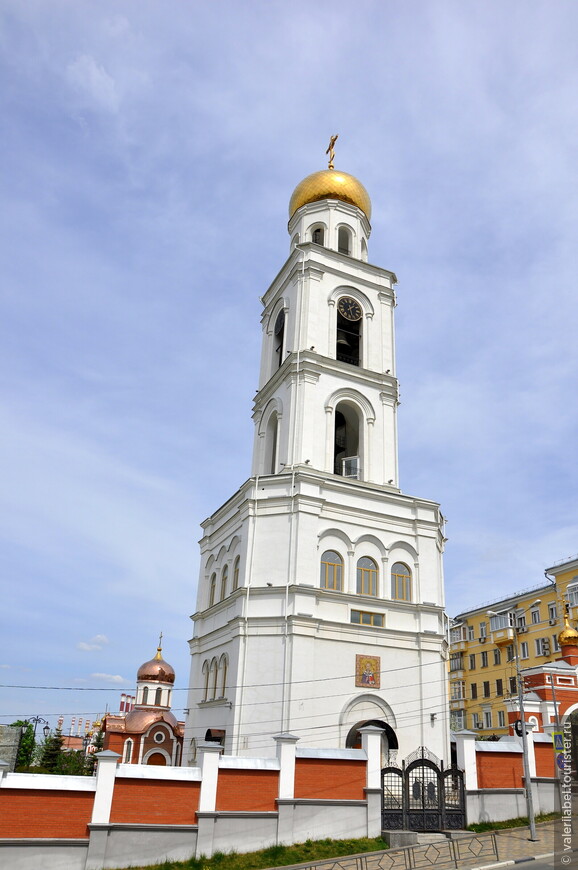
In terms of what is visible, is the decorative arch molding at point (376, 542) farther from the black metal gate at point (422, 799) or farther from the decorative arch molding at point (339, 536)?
the black metal gate at point (422, 799)

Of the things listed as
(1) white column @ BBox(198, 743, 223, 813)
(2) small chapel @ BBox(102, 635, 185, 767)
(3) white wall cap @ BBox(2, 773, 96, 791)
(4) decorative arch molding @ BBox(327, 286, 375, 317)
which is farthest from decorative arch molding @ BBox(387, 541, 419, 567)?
(2) small chapel @ BBox(102, 635, 185, 767)

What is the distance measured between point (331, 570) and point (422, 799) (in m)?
9.02

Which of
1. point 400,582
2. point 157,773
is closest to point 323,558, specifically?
point 400,582

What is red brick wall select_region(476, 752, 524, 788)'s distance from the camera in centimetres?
2088

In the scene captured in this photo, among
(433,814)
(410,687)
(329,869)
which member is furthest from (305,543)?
(329,869)

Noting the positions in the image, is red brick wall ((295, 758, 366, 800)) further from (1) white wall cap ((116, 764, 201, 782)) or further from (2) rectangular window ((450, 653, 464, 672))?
(2) rectangular window ((450, 653, 464, 672))

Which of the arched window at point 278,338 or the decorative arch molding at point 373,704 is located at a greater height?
the arched window at point 278,338

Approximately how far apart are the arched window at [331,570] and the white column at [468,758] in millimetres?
7156

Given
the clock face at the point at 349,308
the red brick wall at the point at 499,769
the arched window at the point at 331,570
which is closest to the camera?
the red brick wall at the point at 499,769

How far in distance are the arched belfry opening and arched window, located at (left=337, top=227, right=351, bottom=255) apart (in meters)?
8.98

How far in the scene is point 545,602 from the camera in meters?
47.1

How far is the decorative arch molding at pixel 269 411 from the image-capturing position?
31.5 metres

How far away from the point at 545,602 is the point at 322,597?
2749cm

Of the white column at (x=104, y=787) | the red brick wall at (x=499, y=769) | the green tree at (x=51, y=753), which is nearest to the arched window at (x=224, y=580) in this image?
the red brick wall at (x=499, y=769)
